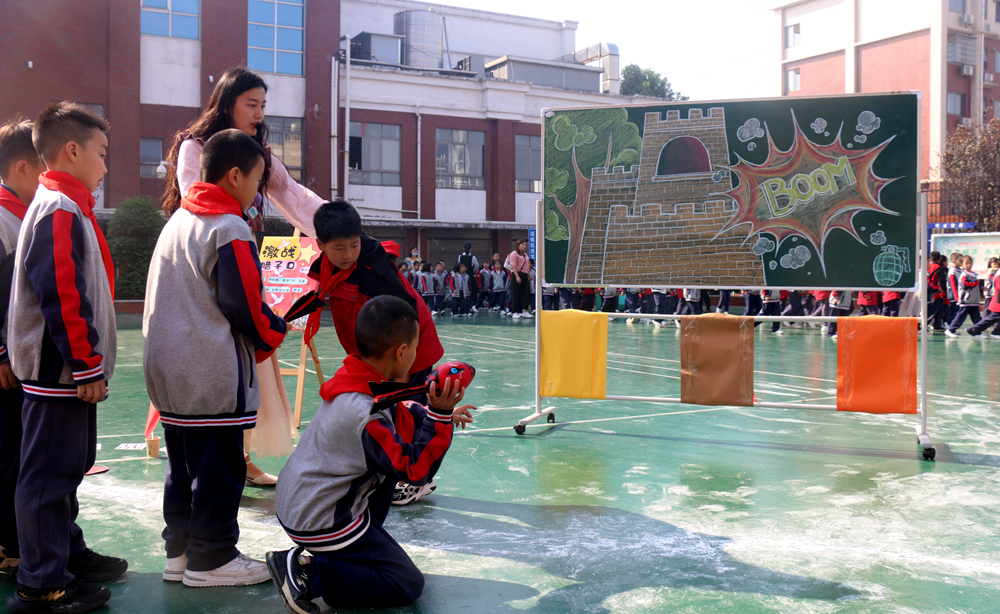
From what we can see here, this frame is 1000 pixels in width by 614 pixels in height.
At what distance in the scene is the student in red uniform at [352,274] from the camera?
3131 millimetres

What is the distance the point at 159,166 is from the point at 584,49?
70.2 feet

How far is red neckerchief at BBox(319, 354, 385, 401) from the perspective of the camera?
251 centimetres

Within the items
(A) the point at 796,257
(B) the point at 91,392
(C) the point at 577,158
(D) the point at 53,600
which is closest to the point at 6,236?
(B) the point at 91,392

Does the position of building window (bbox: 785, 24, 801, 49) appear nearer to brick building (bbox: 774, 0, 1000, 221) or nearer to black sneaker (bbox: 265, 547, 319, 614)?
brick building (bbox: 774, 0, 1000, 221)

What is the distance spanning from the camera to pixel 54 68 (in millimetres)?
23219

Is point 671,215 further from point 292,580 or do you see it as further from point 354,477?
point 292,580

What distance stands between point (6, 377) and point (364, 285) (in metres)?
1.35

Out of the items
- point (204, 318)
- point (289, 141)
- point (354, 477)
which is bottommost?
point (354, 477)

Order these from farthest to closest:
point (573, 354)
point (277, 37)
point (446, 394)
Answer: point (277, 37), point (573, 354), point (446, 394)

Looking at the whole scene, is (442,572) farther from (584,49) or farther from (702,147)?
(584,49)

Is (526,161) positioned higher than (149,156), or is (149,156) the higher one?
(526,161)

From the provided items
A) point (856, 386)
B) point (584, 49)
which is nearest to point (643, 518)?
point (856, 386)

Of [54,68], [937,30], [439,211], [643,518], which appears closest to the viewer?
[643,518]

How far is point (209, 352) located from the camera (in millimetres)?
2635
